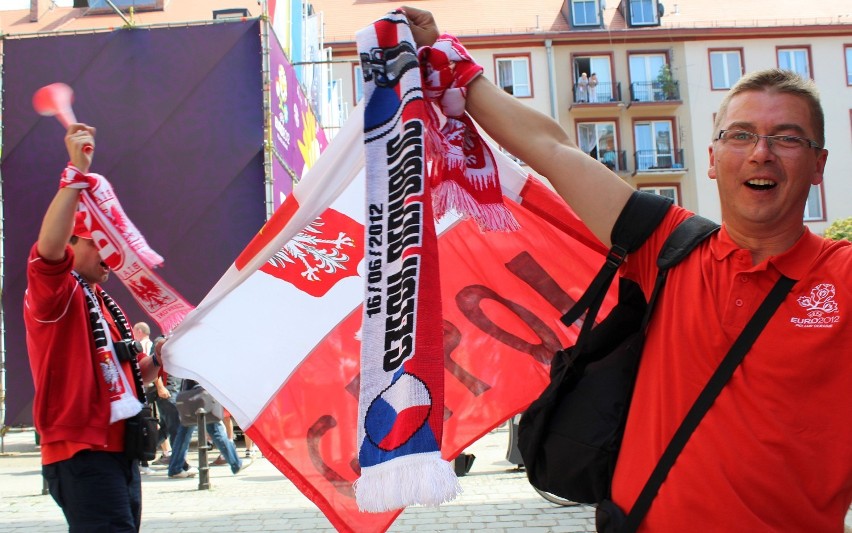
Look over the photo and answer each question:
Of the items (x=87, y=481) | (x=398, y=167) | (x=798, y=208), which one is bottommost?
(x=87, y=481)

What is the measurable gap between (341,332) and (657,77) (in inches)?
A: 1392

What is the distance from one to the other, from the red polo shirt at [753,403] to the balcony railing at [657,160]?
35.1 m

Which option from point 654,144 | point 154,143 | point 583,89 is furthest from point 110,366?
point 654,144

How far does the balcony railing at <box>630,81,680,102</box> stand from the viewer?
3619cm

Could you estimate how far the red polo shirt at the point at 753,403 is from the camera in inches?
80.9

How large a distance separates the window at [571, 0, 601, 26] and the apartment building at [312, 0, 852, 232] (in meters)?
0.14

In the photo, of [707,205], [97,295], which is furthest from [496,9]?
[97,295]

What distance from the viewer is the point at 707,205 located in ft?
Answer: 117

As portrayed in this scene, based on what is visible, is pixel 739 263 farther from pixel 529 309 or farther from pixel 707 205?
pixel 707 205

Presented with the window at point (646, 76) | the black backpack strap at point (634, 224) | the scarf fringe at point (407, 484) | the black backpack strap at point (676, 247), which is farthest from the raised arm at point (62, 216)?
the window at point (646, 76)

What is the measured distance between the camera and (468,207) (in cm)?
289

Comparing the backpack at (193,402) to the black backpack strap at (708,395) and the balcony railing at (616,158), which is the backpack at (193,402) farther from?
the balcony railing at (616,158)

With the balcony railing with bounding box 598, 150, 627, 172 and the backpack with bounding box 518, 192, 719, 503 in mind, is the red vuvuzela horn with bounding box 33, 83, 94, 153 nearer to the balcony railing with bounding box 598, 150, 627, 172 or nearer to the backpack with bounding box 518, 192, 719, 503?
the backpack with bounding box 518, 192, 719, 503

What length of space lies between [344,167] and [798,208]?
1.78 m
